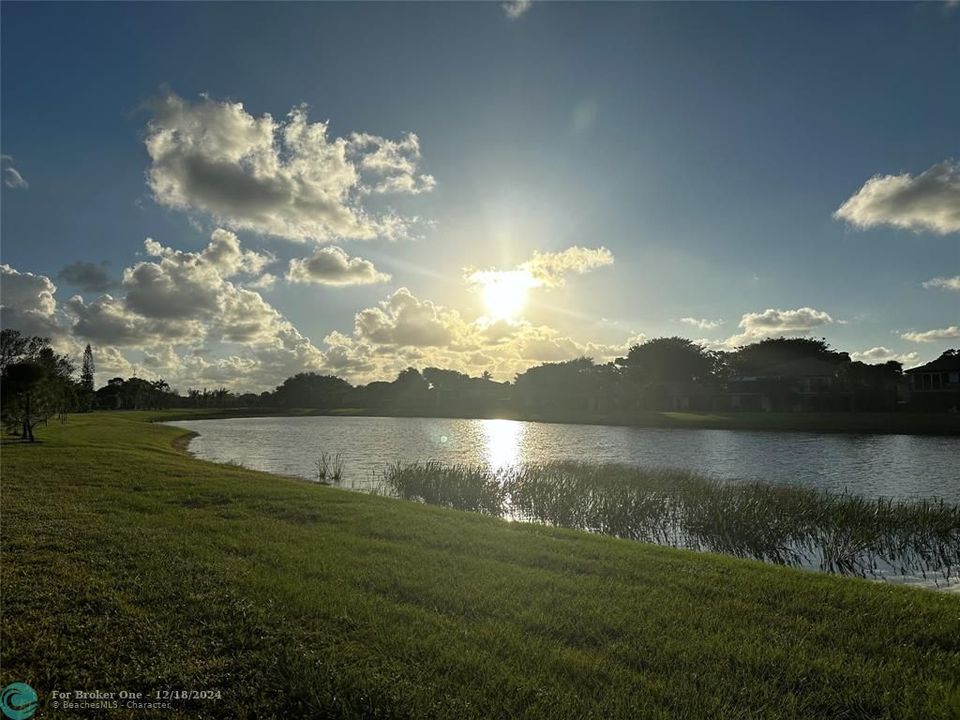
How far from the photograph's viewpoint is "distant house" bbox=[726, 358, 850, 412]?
7331cm

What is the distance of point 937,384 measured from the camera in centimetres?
7331

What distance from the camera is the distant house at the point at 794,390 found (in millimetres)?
73312

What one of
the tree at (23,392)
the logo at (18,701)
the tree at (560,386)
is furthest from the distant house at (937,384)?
the tree at (23,392)

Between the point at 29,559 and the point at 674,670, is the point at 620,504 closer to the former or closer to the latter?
the point at 674,670

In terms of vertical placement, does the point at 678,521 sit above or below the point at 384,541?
below

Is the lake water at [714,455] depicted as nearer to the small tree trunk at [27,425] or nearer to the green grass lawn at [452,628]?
the small tree trunk at [27,425]

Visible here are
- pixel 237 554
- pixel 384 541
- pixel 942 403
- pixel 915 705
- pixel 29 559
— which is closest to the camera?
pixel 915 705

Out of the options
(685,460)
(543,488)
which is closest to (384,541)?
(543,488)

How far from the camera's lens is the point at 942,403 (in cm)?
6650

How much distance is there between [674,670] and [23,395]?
39.3 m

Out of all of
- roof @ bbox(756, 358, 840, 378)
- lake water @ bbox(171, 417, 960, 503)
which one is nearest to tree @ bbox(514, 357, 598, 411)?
roof @ bbox(756, 358, 840, 378)

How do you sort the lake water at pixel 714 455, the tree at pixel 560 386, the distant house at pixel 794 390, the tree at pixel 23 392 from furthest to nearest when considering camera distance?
the tree at pixel 560 386
the distant house at pixel 794 390
the tree at pixel 23 392
the lake water at pixel 714 455

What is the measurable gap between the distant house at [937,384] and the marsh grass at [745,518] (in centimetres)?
6024

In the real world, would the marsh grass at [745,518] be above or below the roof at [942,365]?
below
